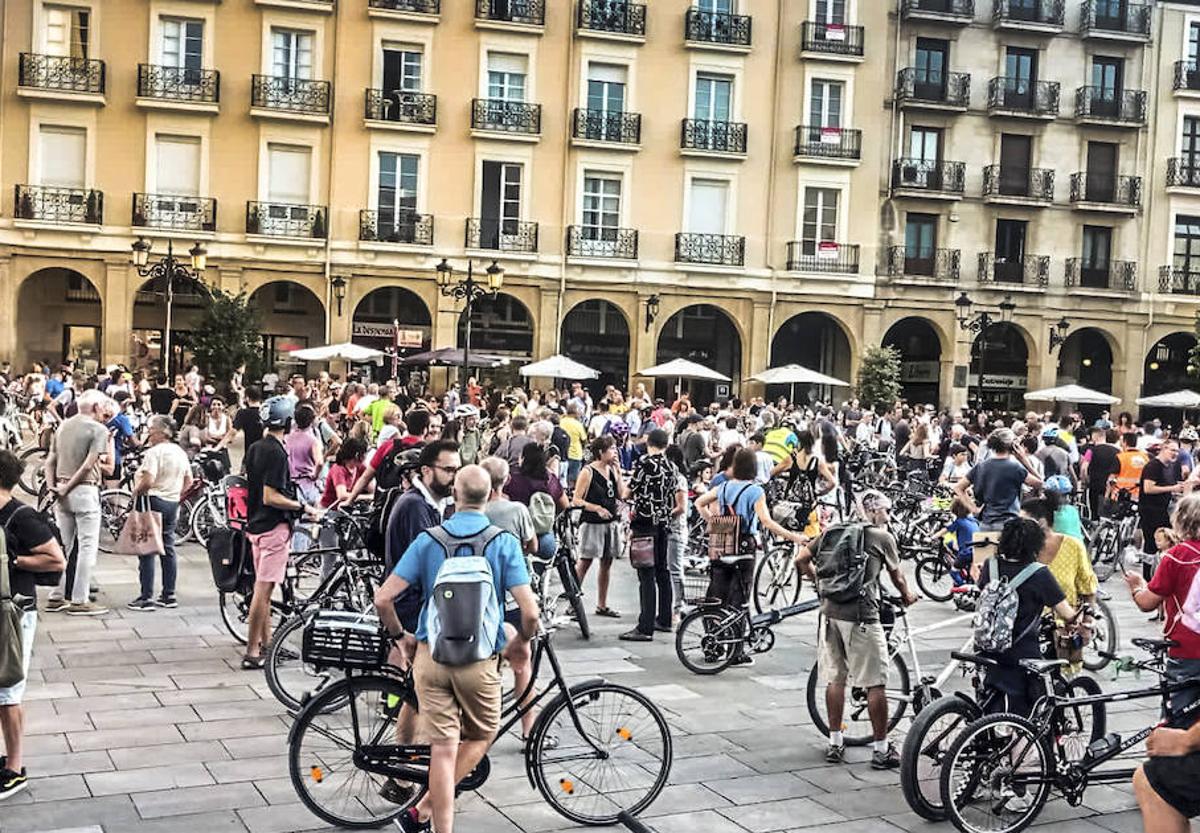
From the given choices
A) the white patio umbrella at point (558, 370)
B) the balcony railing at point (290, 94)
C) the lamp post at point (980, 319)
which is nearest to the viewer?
the white patio umbrella at point (558, 370)

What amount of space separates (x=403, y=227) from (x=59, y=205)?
8.56 meters

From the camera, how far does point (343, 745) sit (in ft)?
20.5

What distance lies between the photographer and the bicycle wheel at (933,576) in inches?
544

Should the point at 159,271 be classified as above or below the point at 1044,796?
above

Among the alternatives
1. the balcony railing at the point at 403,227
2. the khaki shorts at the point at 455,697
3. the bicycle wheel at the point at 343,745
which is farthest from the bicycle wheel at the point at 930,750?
the balcony railing at the point at 403,227

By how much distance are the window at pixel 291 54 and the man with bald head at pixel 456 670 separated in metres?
29.3

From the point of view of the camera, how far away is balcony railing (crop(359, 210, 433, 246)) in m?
33.4

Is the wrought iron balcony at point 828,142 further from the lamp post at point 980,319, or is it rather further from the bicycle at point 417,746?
the bicycle at point 417,746

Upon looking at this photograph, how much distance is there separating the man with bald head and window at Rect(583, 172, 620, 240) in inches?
1158

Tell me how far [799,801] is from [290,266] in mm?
28162

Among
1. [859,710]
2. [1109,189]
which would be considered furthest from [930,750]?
[1109,189]

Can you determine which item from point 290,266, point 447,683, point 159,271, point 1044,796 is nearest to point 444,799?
point 447,683

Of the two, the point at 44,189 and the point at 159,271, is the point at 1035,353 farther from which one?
the point at 44,189

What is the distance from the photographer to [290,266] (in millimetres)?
32906
